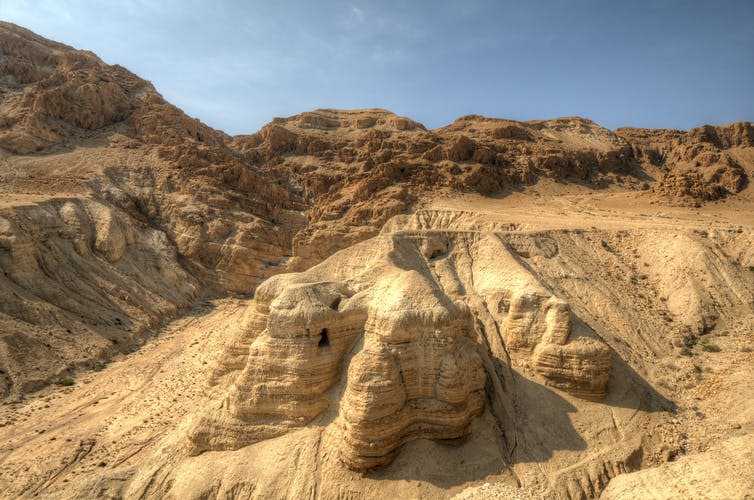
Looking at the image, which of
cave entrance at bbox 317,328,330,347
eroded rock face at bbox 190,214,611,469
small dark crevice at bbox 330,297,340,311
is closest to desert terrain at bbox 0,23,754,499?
eroded rock face at bbox 190,214,611,469

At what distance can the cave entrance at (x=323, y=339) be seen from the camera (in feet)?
40.5

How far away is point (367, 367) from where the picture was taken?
11.0 meters

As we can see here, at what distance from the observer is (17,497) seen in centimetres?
1350

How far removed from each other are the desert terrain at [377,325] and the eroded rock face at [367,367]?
2.7 inches

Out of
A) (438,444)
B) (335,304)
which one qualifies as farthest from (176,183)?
(438,444)

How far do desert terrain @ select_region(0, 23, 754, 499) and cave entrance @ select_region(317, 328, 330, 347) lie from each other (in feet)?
0.63

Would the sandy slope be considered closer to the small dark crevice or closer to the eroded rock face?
the eroded rock face

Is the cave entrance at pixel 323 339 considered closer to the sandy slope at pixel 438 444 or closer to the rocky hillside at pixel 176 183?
the sandy slope at pixel 438 444

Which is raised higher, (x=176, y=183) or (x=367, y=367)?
(x=176, y=183)

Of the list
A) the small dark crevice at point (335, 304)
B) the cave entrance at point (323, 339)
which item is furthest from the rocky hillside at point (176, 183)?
the small dark crevice at point (335, 304)

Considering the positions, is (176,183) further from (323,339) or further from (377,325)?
(377,325)

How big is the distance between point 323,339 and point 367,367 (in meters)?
2.11

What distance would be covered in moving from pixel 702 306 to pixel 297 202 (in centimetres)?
4053

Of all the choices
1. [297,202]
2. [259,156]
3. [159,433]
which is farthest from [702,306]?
[259,156]
